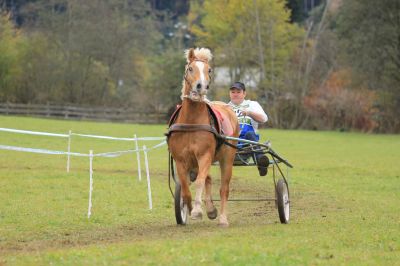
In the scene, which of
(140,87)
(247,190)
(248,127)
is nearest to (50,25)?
(140,87)

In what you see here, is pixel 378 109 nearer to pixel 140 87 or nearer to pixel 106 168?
pixel 140 87

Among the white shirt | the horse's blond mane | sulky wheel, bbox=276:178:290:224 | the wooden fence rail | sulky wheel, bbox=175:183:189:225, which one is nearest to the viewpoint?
the horse's blond mane

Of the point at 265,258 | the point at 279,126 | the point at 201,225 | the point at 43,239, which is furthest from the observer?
the point at 279,126

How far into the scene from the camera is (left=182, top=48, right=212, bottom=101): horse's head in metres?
10.1

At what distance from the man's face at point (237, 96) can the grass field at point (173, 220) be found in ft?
6.26

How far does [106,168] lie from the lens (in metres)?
24.3

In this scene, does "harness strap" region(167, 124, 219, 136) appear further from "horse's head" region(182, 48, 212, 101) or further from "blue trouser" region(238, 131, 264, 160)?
"blue trouser" region(238, 131, 264, 160)

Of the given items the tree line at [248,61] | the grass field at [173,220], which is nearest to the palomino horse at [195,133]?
the grass field at [173,220]

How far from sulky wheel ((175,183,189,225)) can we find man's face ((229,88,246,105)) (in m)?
2.07

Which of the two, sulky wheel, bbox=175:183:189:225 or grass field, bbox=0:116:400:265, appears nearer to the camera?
grass field, bbox=0:116:400:265

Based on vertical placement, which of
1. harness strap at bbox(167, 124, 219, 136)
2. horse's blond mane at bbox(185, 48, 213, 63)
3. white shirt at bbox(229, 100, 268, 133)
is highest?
horse's blond mane at bbox(185, 48, 213, 63)

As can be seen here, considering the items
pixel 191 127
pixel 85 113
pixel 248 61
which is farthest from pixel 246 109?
pixel 248 61

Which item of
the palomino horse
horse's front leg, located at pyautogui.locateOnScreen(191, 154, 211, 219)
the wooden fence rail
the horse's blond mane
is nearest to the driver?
the palomino horse

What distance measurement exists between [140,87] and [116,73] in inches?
A: 115
